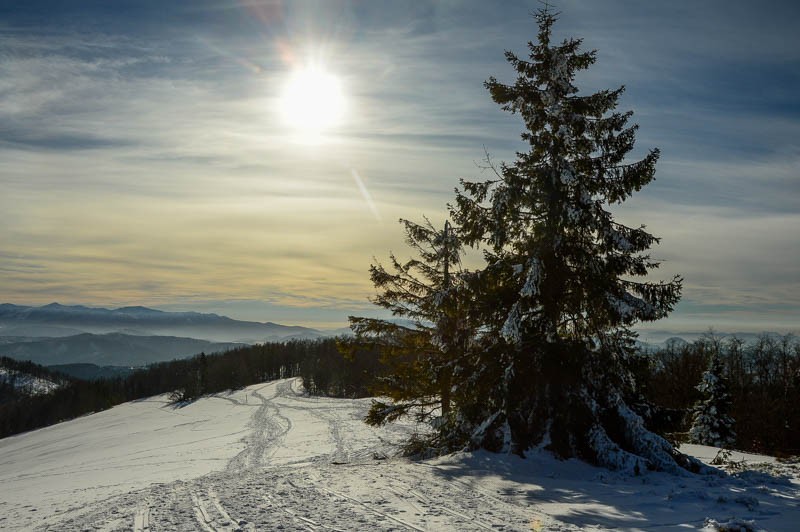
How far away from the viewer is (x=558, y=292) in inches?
529

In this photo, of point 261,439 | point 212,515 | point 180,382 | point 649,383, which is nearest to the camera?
point 212,515

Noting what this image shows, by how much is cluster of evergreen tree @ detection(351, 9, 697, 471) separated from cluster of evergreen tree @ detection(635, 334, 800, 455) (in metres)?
1.56

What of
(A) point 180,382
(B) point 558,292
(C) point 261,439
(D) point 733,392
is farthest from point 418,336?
(A) point 180,382

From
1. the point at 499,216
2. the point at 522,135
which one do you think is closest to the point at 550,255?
the point at 499,216

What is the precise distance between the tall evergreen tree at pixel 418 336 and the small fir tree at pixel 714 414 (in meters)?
25.5

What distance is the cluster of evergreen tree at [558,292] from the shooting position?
12.5 m

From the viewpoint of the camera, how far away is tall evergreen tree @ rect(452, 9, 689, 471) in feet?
41.0

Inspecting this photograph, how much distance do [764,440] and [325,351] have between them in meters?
105

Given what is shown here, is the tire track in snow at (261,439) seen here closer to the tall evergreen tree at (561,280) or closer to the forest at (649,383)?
the forest at (649,383)

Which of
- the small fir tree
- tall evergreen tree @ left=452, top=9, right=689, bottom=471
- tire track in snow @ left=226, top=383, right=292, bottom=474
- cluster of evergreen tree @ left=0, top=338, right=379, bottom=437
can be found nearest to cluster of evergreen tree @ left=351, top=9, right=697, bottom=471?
tall evergreen tree @ left=452, top=9, right=689, bottom=471

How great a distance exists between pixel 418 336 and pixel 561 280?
625 cm

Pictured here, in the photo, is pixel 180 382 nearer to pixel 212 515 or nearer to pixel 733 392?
pixel 733 392

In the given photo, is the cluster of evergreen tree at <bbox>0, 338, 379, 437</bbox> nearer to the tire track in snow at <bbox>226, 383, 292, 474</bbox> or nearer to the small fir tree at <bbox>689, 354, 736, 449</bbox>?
the tire track in snow at <bbox>226, 383, 292, 474</bbox>

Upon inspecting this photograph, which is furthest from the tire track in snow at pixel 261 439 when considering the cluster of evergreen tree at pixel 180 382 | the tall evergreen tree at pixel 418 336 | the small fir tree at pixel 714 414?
the cluster of evergreen tree at pixel 180 382
